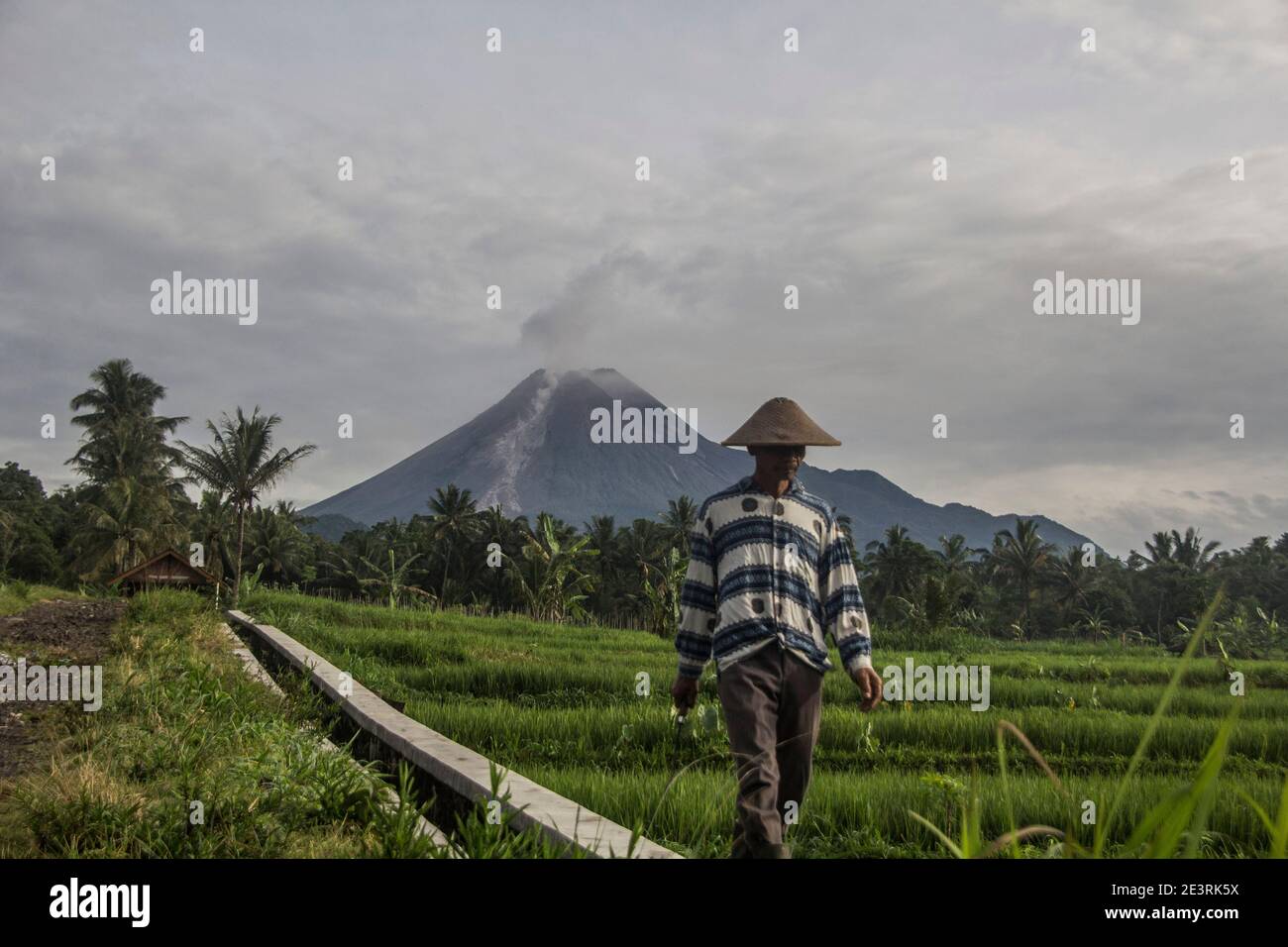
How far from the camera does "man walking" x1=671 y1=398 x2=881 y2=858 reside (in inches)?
139

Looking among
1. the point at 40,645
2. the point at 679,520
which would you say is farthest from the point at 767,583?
the point at 679,520

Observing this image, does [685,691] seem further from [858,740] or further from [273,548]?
[273,548]

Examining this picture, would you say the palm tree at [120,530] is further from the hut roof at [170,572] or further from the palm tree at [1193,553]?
the palm tree at [1193,553]

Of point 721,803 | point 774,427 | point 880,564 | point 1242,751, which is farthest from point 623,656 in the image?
point 880,564

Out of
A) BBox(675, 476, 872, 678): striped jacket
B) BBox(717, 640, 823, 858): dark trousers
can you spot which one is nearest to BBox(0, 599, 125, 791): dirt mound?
BBox(675, 476, 872, 678): striped jacket

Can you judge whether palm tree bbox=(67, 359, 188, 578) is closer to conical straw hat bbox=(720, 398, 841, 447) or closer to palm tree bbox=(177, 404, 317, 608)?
palm tree bbox=(177, 404, 317, 608)

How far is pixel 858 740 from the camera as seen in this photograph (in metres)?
7.85

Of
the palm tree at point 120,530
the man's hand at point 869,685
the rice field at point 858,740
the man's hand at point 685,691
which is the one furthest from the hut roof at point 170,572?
the man's hand at point 869,685

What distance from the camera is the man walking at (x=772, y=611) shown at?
3.53 m

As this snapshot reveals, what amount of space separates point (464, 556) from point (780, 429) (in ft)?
164
